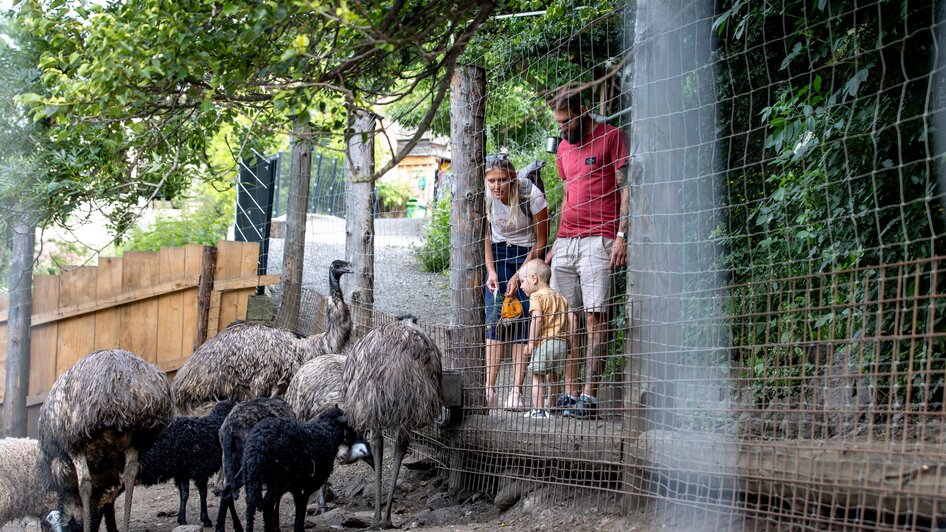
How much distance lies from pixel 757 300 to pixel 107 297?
7872 mm

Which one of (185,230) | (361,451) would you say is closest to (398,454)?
(361,451)

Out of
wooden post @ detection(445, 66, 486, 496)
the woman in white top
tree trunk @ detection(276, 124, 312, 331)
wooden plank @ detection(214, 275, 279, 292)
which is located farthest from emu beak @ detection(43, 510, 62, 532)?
tree trunk @ detection(276, 124, 312, 331)

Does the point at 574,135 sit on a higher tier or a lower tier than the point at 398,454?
higher

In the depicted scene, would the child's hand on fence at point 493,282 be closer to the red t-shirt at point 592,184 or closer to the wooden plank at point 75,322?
the red t-shirt at point 592,184

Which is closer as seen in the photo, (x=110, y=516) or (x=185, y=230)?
(x=110, y=516)

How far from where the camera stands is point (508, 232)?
7562 mm

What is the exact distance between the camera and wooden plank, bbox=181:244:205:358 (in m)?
10.8

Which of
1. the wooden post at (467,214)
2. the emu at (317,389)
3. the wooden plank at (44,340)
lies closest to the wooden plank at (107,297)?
the wooden plank at (44,340)

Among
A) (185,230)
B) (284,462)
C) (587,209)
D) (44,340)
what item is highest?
(185,230)

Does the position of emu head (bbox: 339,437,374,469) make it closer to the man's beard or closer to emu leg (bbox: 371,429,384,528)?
emu leg (bbox: 371,429,384,528)

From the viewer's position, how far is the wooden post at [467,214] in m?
7.45

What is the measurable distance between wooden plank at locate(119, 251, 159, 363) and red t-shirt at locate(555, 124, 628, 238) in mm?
5655

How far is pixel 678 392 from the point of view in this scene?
4.89 metres

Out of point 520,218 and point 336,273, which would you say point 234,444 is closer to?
point 520,218
